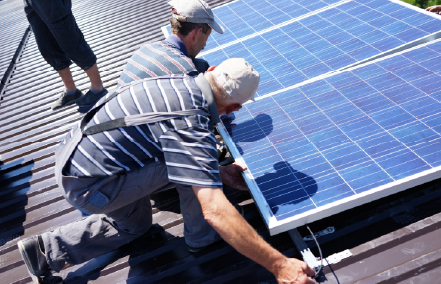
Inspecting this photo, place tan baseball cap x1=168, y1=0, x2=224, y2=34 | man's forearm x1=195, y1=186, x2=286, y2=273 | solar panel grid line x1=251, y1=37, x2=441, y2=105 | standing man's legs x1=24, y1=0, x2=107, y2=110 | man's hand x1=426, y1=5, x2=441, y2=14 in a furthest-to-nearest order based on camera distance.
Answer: standing man's legs x1=24, y1=0, x2=107, y2=110
man's hand x1=426, y1=5, x2=441, y2=14
solar panel grid line x1=251, y1=37, x2=441, y2=105
tan baseball cap x1=168, y1=0, x2=224, y2=34
man's forearm x1=195, y1=186, x2=286, y2=273

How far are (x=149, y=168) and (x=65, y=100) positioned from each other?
10.6 feet

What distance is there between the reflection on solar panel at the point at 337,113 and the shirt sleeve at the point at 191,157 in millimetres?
563

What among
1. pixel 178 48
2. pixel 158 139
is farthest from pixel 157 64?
pixel 158 139

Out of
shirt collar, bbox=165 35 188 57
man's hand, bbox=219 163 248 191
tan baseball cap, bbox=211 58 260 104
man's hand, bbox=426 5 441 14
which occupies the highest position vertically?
tan baseball cap, bbox=211 58 260 104

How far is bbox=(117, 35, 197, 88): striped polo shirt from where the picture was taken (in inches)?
126

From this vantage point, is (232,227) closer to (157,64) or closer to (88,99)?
(157,64)

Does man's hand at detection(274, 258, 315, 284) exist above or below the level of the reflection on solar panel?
below

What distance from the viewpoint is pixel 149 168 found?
279cm

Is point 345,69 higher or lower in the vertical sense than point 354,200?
higher

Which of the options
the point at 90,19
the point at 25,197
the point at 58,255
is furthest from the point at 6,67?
the point at 58,255

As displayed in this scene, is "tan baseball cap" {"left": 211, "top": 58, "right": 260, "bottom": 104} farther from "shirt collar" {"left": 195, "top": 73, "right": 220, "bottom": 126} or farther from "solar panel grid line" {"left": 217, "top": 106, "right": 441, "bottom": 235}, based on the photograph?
"solar panel grid line" {"left": 217, "top": 106, "right": 441, "bottom": 235}

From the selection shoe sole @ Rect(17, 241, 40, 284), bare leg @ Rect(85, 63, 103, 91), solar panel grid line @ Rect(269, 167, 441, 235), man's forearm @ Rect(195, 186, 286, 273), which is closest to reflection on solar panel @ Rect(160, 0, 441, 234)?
solar panel grid line @ Rect(269, 167, 441, 235)

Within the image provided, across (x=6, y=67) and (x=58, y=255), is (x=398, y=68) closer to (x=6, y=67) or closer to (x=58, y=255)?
(x=58, y=255)

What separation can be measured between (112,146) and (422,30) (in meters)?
3.42
